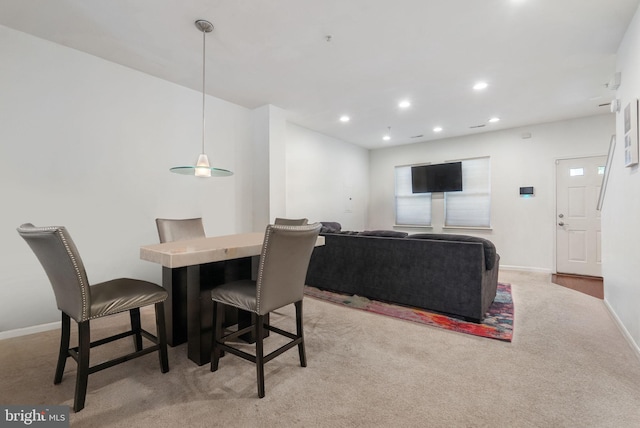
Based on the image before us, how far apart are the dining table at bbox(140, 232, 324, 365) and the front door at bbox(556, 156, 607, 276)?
499 centimetres

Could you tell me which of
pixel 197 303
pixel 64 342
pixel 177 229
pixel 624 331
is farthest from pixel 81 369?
pixel 624 331

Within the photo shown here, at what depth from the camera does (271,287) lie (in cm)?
175

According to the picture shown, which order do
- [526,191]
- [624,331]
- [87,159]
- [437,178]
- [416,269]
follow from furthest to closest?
[437,178] < [526,191] < [416,269] < [87,159] < [624,331]

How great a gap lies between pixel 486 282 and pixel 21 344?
4150 mm

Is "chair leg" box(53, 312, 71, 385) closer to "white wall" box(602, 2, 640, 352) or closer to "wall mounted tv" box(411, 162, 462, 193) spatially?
"white wall" box(602, 2, 640, 352)

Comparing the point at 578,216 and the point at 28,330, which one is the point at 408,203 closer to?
the point at 578,216

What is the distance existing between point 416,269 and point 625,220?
71.1 inches

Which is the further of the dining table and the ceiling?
the ceiling

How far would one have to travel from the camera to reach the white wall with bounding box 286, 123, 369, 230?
5383 millimetres

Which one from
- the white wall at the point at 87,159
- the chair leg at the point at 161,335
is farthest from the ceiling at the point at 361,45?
the chair leg at the point at 161,335

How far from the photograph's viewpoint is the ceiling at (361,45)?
2.31 meters

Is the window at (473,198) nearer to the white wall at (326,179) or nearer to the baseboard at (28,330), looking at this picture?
the white wall at (326,179)

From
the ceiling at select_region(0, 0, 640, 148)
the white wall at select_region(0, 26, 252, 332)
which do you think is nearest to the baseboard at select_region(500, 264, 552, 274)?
the ceiling at select_region(0, 0, 640, 148)

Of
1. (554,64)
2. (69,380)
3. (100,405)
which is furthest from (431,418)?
(554,64)
